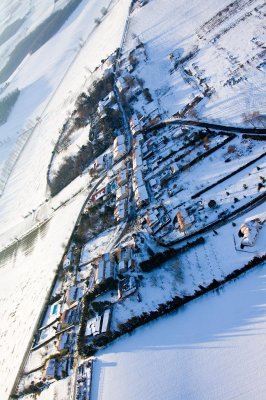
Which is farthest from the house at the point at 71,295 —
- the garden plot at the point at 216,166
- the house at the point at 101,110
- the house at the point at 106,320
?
the house at the point at 101,110

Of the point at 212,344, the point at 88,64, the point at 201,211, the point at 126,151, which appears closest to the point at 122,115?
the point at 126,151

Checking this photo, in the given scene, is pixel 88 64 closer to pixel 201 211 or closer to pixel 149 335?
pixel 201 211

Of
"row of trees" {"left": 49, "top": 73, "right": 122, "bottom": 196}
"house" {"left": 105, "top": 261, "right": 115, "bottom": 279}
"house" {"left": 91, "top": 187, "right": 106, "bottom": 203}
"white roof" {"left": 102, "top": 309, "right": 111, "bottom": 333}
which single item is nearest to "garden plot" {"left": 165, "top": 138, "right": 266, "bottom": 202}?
"house" {"left": 105, "top": 261, "right": 115, "bottom": 279}

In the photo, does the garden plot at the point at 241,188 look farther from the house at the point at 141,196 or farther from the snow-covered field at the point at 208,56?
the snow-covered field at the point at 208,56

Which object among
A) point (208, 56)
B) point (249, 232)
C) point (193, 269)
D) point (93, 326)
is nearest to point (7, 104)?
point (208, 56)

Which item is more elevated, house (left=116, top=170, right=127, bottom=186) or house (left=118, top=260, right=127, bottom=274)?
house (left=116, top=170, right=127, bottom=186)

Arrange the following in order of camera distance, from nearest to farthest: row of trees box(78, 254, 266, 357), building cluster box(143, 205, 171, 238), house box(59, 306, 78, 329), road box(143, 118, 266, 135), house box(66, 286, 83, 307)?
row of trees box(78, 254, 266, 357)
house box(59, 306, 78, 329)
building cluster box(143, 205, 171, 238)
house box(66, 286, 83, 307)
road box(143, 118, 266, 135)

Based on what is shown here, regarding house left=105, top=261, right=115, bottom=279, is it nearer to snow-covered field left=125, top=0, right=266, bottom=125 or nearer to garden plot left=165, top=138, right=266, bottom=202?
garden plot left=165, top=138, right=266, bottom=202
